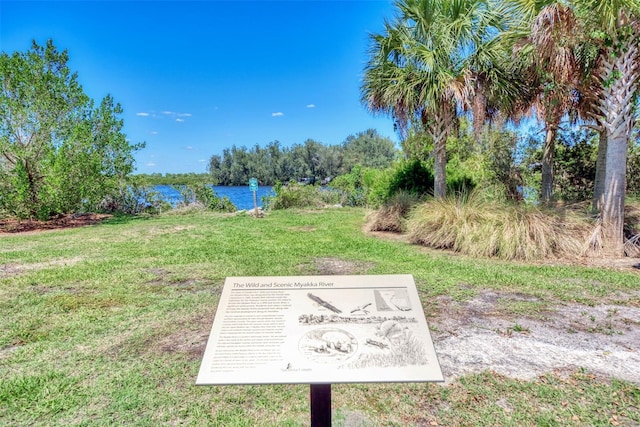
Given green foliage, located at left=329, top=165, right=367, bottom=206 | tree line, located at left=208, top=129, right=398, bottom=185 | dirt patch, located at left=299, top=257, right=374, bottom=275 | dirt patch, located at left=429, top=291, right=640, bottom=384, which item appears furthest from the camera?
tree line, located at left=208, top=129, right=398, bottom=185

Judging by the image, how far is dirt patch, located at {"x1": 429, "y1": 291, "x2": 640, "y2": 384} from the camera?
289 centimetres

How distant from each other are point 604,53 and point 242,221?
32.2 ft

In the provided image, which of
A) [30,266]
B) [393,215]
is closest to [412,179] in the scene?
[393,215]

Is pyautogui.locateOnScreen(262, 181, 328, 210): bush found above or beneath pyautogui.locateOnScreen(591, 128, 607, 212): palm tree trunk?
beneath

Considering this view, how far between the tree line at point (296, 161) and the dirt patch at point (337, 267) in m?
44.0

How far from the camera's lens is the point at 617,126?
6188 mm

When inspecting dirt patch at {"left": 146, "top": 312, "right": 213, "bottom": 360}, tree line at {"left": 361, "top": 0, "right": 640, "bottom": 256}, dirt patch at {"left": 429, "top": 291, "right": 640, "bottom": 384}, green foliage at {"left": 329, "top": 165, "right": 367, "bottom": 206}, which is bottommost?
dirt patch at {"left": 146, "top": 312, "right": 213, "bottom": 360}

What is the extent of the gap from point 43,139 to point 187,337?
11.0m

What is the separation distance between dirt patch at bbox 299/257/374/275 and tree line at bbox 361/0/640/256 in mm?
3876

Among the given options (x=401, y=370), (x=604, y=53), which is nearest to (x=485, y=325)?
(x=401, y=370)

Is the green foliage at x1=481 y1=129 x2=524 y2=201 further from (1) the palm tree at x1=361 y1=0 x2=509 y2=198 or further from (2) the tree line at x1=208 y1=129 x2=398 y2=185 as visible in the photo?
(2) the tree line at x1=208 y1=129 x2=398 y2=185

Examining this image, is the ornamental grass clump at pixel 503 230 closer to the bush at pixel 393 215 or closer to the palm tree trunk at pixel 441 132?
the palm tree trunk at pixel 441 132

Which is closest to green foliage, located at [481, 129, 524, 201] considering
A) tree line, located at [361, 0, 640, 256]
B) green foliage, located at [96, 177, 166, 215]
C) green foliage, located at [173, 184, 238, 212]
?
tree line, located at [361, 0, 640, 256]

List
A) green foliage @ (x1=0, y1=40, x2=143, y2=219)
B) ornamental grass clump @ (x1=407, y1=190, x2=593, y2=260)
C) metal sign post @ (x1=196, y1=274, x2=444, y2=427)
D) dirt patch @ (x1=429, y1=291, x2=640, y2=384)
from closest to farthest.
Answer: metal sign post @ (x1=196, y1=274, x2=444, y2=427) → dirt patch @ (x1=429, y1=291, x2=640, y2=384) → ornamental grass clump @ (x1=407, y1=190, x2=593, y2=260) → green foliage @ (x1=0, y1=40, x2=143, y2=219)
